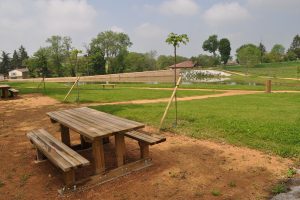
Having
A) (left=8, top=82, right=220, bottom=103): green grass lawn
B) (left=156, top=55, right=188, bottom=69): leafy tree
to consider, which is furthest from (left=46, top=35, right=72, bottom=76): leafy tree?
(left=8, top=82, right=220, bottom=103): green grass lawn

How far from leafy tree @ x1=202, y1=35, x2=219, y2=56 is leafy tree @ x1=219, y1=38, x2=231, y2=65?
210cm

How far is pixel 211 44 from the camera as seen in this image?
97.0m

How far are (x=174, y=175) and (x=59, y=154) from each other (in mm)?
1988

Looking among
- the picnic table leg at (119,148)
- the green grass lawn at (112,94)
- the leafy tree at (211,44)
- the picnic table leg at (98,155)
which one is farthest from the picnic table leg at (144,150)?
the leafy tree at (211,44)

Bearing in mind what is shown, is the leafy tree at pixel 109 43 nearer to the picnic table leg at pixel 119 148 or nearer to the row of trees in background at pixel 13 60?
the row of trees in background at pixel 13 60

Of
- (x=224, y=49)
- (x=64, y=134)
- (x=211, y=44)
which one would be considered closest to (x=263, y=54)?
(x=224, y=49)

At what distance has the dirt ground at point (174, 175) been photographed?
4.46 metres

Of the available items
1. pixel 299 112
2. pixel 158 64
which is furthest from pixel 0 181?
pixel 158 64

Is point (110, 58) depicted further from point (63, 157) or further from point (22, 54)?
point (63, 157)

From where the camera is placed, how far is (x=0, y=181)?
5.02 meters

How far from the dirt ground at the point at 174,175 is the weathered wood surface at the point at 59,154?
20.4 inches

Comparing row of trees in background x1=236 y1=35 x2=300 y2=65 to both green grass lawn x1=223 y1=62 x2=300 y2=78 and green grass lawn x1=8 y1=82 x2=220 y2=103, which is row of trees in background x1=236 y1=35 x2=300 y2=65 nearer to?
green grass lawn x1=223 y1=62 x2=300 y2=78

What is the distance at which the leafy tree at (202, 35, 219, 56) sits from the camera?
316ft

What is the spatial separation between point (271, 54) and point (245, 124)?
78.5 m
